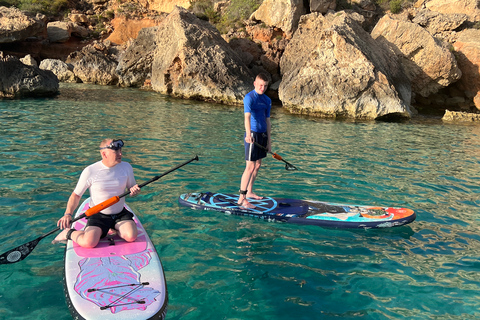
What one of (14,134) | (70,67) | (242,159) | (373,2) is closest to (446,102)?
(373,2)

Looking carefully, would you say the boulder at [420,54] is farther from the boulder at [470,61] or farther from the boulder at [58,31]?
the boulder at [58,31]

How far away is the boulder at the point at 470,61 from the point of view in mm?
19922

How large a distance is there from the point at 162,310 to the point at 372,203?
15.4ft

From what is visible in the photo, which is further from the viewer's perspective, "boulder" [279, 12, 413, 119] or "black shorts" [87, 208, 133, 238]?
"boulder" [279, 12, 413, 119]

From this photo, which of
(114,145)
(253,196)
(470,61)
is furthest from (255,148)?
(470,61)

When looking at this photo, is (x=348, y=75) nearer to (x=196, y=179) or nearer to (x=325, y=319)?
(x=196, y=179)

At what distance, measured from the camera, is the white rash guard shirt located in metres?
4.51

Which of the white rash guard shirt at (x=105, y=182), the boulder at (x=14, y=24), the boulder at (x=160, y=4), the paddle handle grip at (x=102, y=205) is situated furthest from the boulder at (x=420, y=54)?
the boulder at (x=160, y=4)

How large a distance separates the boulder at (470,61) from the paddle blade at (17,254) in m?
22.3

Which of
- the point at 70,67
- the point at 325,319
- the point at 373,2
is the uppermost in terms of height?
the point at 373,2

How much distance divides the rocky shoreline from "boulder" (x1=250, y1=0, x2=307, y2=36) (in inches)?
2.5

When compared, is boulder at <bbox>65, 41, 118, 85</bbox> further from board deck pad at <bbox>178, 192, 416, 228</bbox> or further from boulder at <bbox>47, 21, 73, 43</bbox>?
board deck pad at <bbox>178, 192, 416, 228</bbox>

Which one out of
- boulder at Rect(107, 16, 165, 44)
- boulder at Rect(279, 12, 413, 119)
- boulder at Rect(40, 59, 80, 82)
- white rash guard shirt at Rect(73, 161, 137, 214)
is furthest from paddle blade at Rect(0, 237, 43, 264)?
boulder at Rect(107, 16, 165, 44)

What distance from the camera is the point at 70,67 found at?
26.2 m
